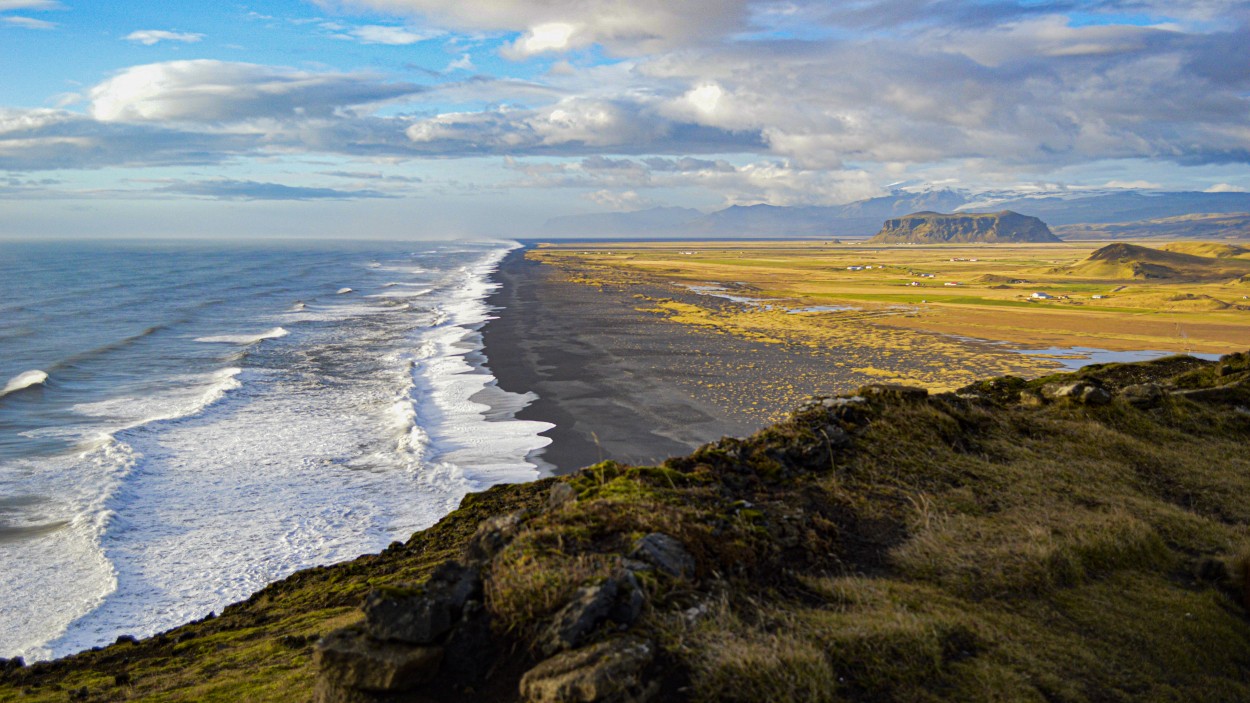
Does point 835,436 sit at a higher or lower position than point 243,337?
higher

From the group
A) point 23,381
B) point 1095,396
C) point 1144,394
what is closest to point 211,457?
point 23,381

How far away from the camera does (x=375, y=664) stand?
519 cm

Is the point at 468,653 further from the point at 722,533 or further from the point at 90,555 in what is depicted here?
the point at 90,555

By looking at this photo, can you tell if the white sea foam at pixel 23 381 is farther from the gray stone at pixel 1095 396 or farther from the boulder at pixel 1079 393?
the gray stone at pixel 1095 396

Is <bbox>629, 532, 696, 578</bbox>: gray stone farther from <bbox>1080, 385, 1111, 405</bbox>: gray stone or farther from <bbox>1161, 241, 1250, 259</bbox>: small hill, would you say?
<bbox>1161, 241, 1250, 259</bbox>: small hill

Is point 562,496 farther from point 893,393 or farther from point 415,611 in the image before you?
point 893,393

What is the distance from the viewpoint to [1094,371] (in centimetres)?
1608

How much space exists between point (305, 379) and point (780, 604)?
3006 cm

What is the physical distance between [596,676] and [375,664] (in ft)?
5.56

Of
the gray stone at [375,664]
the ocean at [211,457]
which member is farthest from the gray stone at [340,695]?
the ocean at [211,457]

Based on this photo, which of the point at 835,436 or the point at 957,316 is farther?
the point at 957,316

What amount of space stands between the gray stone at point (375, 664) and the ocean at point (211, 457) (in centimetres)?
864

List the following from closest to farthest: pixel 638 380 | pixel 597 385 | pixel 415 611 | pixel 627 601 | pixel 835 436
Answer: pixel 627 601, pixel 415 611, pixel 835 436, pixel 597 385, pixel 638 380

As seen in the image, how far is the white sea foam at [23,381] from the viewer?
29.7 m
